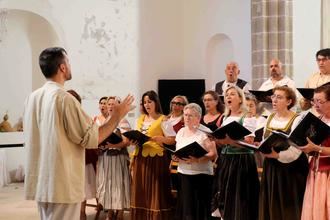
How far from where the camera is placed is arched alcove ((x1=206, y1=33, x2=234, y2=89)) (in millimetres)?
11180

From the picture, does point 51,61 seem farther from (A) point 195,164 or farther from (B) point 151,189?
(B) point 151,189

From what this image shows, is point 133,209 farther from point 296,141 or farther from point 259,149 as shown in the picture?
point 296,141

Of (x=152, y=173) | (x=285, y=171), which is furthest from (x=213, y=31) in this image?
(x=285, y=171)

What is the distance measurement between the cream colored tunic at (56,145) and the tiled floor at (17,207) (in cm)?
335

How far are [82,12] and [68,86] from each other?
1334 millimetres

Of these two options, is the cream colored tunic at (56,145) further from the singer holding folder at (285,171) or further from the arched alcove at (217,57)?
the arched alcove at (217,57)

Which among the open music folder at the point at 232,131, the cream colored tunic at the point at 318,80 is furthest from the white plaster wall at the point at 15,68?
the open music folder at the point at 232,131

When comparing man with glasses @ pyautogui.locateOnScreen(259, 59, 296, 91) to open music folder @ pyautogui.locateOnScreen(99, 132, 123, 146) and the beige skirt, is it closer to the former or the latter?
open music folder @ pyautogui.locateOnScreen(99, 132, 123, 146)

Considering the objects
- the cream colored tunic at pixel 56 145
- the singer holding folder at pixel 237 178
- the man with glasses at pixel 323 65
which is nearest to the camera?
the cream colored tunic at pixel 56 145

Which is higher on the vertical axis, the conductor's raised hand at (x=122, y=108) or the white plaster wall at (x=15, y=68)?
the white plaster wall at (x=15, y=68)

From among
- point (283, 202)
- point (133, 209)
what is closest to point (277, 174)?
point (283, 202)

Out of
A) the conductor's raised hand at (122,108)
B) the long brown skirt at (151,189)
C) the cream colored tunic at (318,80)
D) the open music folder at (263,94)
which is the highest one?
the cream colored tunic at (318,80)

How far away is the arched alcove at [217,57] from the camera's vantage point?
440 inches

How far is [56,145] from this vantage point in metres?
3.30
